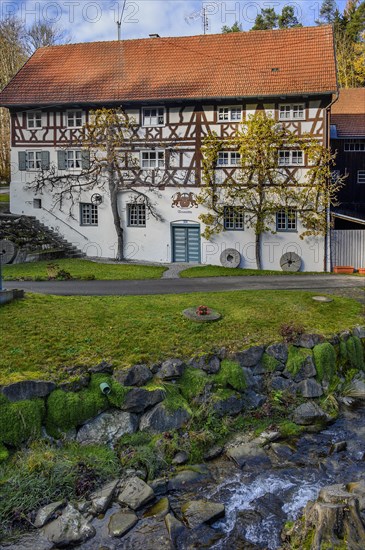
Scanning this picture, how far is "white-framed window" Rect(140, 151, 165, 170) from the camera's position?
84.4 feet

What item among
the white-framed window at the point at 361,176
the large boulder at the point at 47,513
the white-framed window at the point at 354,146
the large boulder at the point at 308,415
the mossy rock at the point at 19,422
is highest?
the white-framed window at the point at 354,146

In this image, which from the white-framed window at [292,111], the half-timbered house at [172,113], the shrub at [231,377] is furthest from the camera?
the half-timbered house at [172,113]

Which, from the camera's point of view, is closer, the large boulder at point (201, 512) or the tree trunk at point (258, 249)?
the large boulder at point (201, 512)

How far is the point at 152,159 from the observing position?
25.9 m

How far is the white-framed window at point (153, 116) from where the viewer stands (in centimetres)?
2558

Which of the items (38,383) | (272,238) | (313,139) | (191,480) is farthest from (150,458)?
(313,139)

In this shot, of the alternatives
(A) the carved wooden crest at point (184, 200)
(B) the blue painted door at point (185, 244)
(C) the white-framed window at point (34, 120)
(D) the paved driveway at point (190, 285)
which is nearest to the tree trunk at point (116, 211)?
(B) the blue painted door at point (185, 244)

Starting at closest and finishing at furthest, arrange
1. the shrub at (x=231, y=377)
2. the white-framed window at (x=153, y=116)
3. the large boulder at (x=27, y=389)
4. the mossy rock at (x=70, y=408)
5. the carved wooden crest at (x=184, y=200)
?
the large boulder at (x=27, y=389)
the mossy rock at (x=70, y=408)
the shrub at (x=231, y=377)
the carved wooden crest at (x=184, y=200)
the white-framed window at (x=153, y=116)

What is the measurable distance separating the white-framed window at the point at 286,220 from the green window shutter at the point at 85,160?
32.4 ft

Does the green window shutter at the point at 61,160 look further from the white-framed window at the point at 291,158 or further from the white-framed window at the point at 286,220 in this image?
the white-framed window at the point at 286,220

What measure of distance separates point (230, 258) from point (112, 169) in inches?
293

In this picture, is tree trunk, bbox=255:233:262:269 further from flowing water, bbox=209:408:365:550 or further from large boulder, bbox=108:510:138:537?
large boulder, bbox=108:510:138:537

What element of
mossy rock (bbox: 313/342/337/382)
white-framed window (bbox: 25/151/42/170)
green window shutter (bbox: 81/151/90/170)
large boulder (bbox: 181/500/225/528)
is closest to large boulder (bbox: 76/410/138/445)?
large boulder (bbox: 181/500/225/528)

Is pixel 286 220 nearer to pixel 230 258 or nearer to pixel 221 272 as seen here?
pixel 230 258
